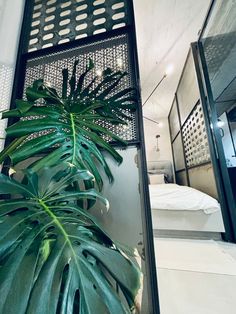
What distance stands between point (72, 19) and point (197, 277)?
2089 millimetres

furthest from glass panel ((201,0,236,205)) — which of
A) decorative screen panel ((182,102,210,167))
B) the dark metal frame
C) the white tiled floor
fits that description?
the white tiled floor

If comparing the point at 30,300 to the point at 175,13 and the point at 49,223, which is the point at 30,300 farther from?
the point at 175,13

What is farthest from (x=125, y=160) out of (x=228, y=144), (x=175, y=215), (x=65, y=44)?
(x=228, y=144)

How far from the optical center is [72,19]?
1.10 m

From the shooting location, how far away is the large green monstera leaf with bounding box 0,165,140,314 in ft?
0.85

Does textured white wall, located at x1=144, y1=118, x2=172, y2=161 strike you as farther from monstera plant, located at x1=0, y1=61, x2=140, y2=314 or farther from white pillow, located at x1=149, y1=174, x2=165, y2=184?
monstera plant, located at x1=0, y1=61, x2=140, y2=314

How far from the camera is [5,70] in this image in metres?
0.99

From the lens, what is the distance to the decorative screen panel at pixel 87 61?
950 millimetres

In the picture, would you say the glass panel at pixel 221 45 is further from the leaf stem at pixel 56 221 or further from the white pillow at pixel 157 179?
the leaf stem at pixel 56 221

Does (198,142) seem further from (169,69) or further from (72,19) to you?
(72,19)

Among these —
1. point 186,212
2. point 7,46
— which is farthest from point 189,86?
point 7,46

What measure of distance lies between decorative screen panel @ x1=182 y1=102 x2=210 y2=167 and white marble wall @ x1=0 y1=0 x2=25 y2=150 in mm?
2347

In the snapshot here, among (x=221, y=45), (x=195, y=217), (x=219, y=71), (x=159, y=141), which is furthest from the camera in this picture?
(x=159, y=141)

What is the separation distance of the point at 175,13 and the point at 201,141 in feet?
6.20
